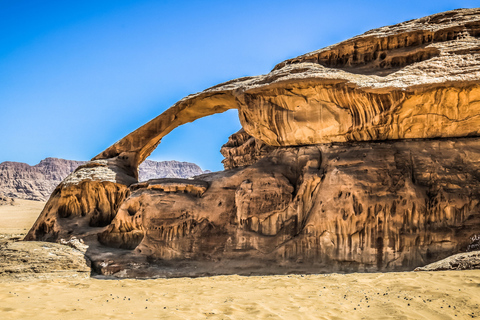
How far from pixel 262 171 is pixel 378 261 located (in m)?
4.14

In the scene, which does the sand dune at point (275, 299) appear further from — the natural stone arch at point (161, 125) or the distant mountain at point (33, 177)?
the distant mountain at point (33, 177)

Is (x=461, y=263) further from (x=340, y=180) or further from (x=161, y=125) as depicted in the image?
(x=161, y=125)

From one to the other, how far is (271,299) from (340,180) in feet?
16.5

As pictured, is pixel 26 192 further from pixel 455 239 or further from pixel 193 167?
pixel 455 239

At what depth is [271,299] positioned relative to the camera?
21.9ft

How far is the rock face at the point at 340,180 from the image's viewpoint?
33.1 ft

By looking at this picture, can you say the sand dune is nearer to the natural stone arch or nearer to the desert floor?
the desert floor

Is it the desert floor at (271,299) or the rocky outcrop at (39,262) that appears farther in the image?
the rocky outcrop at (39,262)

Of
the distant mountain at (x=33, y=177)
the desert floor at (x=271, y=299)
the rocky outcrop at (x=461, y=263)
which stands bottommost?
the desert floor at (x=271, y=299)

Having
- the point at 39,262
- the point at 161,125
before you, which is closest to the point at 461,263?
the point at 39,262

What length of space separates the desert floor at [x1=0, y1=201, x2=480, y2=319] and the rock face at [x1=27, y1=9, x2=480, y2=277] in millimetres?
2317

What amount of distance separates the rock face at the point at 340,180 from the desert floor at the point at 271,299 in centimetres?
232

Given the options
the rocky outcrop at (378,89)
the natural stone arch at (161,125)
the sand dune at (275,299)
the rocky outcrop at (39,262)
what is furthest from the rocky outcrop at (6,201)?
the sand dune at (275,299)

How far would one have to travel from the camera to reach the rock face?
398 inches
